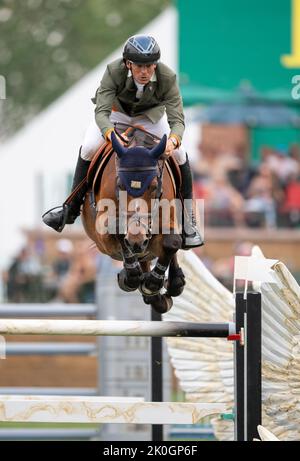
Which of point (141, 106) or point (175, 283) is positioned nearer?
point (141, 106)

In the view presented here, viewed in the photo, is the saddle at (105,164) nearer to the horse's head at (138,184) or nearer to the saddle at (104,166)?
the saddle at (104,166)

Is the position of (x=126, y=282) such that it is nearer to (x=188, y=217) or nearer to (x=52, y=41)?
(x=188, y=217)

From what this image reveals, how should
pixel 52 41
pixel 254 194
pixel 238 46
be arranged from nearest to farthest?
1. pixel 254 194
2. pixel 238 46
3. pixel 52 41

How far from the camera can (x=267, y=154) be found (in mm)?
18891

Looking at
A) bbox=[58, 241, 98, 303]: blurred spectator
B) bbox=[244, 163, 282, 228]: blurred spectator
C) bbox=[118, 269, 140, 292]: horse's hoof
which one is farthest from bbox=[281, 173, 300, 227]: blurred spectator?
bbox=[118, 269, 140, 292]: horse's hoof

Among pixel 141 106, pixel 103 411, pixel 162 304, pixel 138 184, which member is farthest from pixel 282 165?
pixel 103 411

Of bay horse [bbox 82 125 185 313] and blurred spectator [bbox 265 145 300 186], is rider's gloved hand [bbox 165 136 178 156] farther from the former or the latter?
blurred spectator [bbox 265 145 300 186]

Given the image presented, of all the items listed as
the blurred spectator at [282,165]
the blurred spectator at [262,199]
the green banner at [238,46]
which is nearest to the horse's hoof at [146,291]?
the blurred spectator at [262,199]

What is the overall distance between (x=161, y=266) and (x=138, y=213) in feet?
1.40

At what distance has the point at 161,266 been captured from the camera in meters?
7.17

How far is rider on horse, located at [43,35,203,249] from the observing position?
7.04 m

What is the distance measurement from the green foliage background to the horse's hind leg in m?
24.4

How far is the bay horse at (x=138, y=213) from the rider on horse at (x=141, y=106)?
12 centimetres

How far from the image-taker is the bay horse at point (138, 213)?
691 centimetres
